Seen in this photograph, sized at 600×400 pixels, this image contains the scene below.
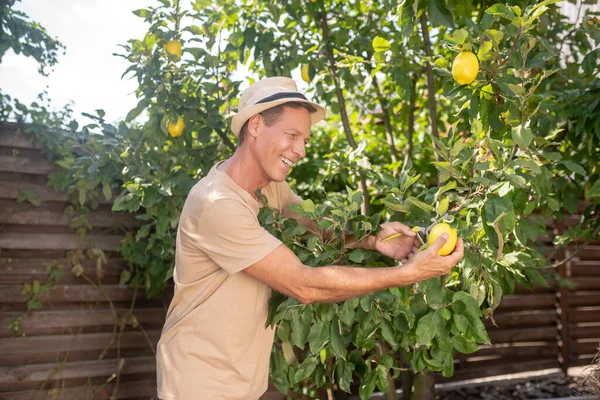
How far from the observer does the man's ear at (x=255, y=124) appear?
2.13 meters

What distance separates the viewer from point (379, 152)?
411cm

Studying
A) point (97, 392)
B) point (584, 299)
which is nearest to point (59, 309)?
point (97, 392)

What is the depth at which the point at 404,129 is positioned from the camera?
4.23 metres

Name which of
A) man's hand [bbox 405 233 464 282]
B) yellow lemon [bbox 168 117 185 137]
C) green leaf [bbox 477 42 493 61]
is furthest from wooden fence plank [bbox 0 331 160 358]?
green leaf [bbox 477 42 493 61]

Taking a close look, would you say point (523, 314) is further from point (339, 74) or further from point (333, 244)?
point (333, 244)

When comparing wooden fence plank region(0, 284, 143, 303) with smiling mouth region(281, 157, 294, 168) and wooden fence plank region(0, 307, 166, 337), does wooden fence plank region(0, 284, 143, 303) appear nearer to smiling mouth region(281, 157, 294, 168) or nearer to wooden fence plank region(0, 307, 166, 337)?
wooden fence plank region(0, 307, 166, 337)

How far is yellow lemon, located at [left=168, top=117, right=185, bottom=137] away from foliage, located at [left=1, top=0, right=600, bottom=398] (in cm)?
3

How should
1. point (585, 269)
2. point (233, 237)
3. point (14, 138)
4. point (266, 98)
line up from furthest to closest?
point (585, 269) < point (14, 138) < point (266, 98) < point (233, 237)

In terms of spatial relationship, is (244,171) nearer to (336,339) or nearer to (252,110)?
(252,110)

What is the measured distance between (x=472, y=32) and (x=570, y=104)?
1095 mm

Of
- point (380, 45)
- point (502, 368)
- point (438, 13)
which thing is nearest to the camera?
point (438, 13)

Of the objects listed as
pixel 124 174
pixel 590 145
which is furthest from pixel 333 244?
pixel 590 145

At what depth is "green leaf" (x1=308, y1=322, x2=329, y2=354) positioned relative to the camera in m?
2.08

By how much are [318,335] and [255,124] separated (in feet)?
2.44
